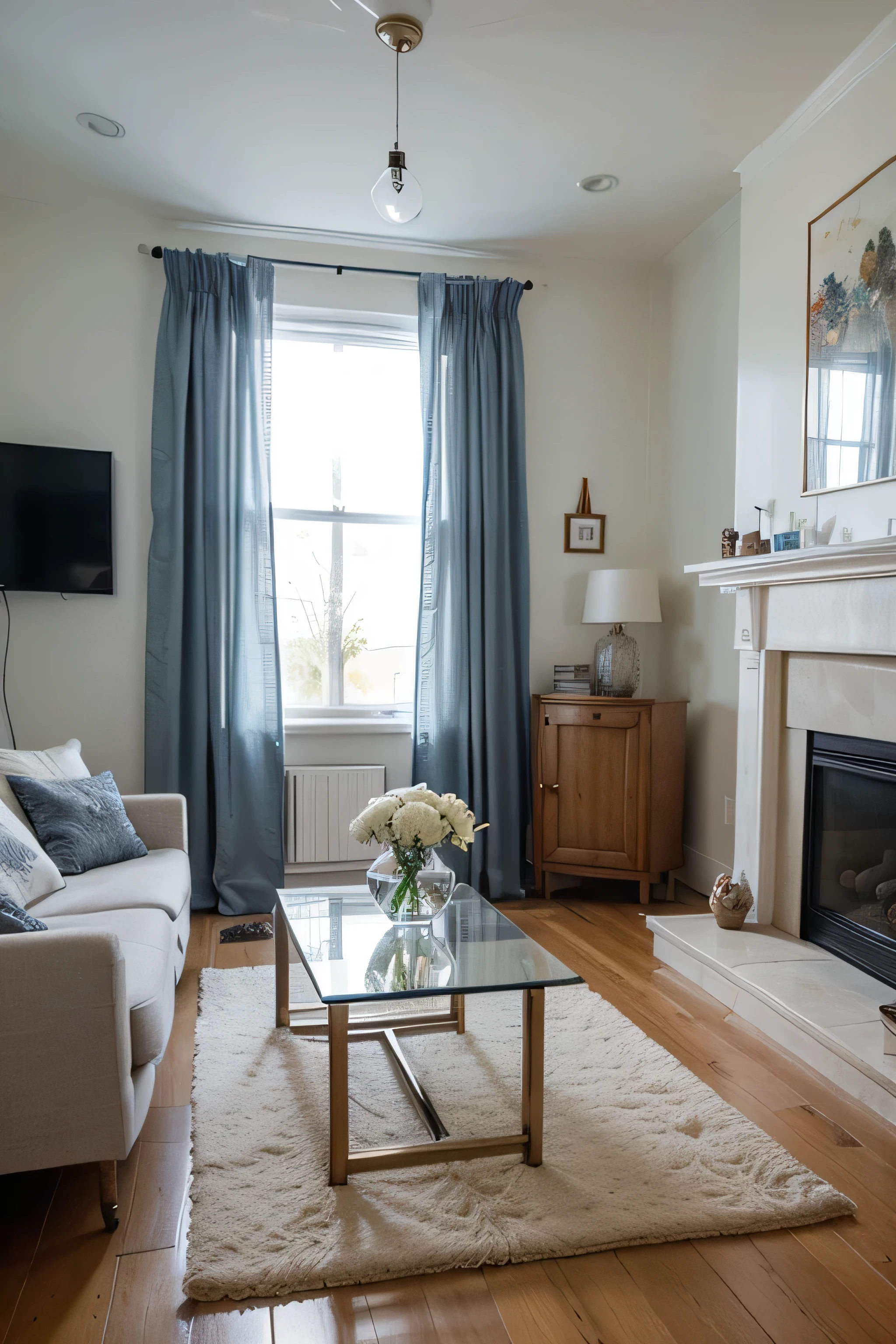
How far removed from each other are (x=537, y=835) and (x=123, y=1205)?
255cm

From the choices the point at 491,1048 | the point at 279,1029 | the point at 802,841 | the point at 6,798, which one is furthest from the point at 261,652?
the point at 802,841

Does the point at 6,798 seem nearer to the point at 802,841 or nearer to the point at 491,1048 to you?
the point at 491,1048

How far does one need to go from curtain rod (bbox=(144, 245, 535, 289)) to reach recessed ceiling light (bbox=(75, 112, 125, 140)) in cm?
66

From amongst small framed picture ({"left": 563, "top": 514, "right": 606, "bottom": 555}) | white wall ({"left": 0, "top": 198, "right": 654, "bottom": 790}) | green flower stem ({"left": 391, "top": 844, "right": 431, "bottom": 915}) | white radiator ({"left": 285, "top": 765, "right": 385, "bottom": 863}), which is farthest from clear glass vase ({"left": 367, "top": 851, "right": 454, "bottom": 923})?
small framed picture ({"left": 563, "top": 514, "right": 606, "bottom": 555})

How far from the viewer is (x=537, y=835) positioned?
4133 mm

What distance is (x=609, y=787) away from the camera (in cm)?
401

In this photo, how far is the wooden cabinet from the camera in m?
3.96

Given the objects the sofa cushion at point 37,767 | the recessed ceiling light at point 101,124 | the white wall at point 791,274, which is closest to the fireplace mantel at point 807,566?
the white wall at point 791,274

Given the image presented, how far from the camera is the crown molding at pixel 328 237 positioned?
3.98 meters

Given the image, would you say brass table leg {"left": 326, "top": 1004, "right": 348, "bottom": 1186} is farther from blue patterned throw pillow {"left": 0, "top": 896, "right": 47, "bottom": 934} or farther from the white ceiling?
the white ceiling

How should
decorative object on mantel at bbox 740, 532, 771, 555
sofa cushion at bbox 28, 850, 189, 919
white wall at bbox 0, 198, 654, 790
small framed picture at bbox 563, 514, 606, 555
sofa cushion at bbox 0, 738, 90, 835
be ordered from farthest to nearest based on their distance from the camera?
small framed picture at bbox 563, 514, 606, 555
white wall at bbox 0, 198, 654, 790
decorative object on mantel at bbox 740, 532, 771, 555
sofa cushion at bbox 0, 738, 90, 835
sofa cushion at bbox 28, 850, 189, 919

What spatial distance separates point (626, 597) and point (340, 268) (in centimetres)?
196

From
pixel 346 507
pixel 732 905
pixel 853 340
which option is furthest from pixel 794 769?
pixel 346 507

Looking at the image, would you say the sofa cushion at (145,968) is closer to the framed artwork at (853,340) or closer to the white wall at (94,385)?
the white wall at (94,385)
